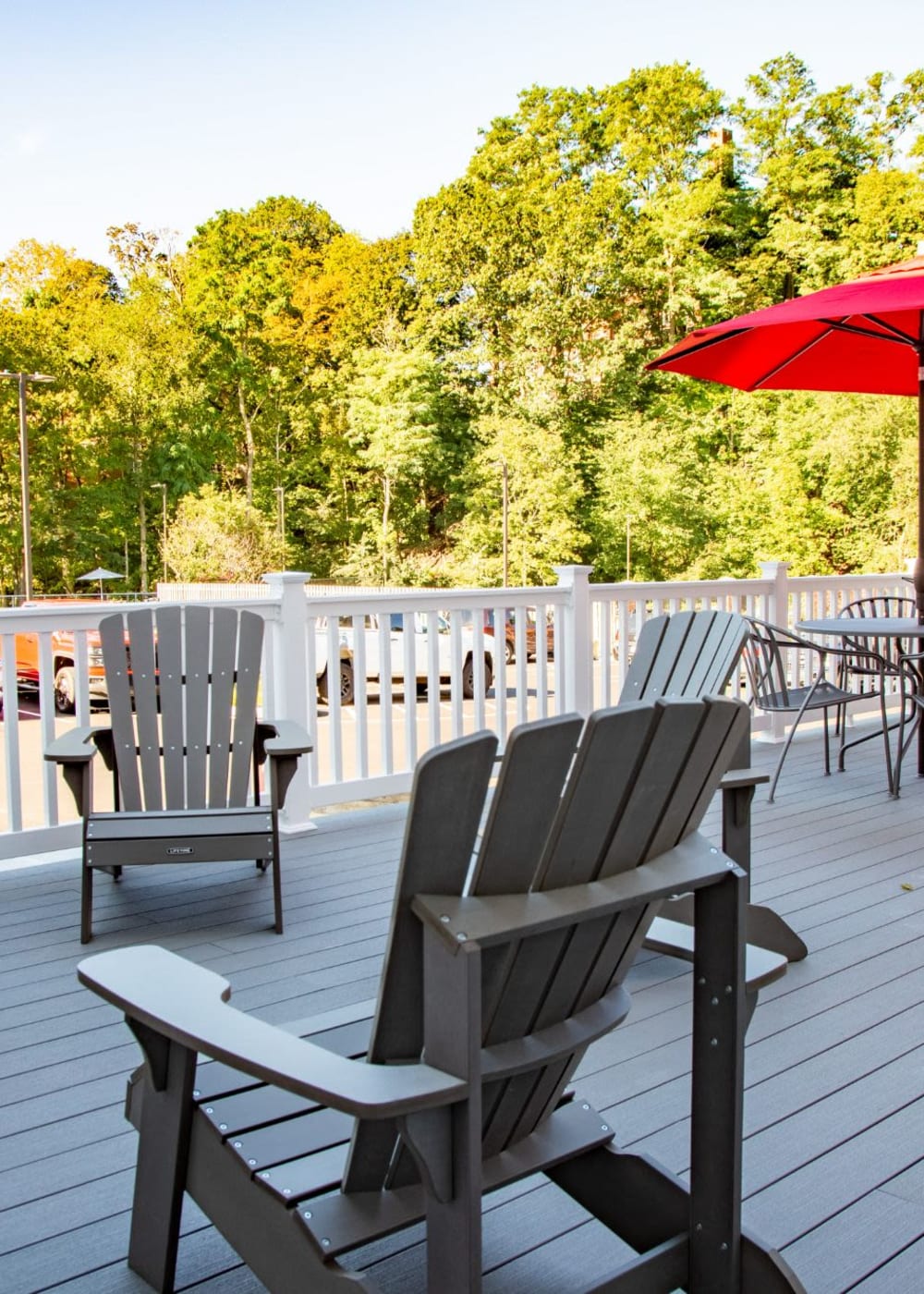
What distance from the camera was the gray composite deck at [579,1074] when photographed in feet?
5.65

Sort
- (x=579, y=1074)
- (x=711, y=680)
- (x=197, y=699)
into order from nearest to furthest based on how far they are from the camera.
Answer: (x=579, y=1074) → (x=711, y=680) → (x=197, y=699)

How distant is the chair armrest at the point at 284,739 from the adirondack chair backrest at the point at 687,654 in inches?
40.3

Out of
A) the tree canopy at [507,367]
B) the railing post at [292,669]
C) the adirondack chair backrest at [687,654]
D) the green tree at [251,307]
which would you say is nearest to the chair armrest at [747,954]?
the adirondack chair backrest at [687,654]

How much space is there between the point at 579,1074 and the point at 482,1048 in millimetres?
1151

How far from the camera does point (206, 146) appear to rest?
112 ft

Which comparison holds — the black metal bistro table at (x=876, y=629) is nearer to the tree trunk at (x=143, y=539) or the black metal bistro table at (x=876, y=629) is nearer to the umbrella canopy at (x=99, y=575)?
the umbrella canopy at (x=99, y=575)

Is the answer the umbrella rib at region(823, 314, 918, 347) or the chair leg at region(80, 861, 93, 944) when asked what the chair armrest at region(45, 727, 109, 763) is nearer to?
the chair leg at region(80, 861, 93, 944)

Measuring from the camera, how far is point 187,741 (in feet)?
12.0

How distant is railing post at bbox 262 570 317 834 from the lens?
4422 mm

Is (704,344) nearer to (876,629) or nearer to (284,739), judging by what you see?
(876,629)

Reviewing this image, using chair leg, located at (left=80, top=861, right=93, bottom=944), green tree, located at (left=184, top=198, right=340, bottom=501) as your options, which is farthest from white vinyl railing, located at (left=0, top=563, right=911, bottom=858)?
green tree, located at (left=184, top=198, right=340, bottom=501)

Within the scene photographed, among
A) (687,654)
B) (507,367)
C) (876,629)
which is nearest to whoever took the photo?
(687,654)

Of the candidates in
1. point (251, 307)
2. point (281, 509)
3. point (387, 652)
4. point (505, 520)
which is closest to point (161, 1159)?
point (387, 652)

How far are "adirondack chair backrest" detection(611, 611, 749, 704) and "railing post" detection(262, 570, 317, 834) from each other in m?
1.47
